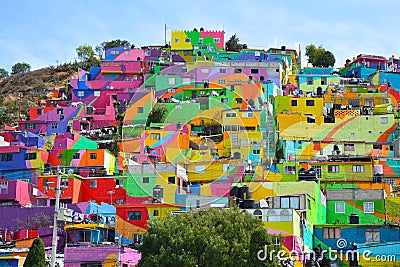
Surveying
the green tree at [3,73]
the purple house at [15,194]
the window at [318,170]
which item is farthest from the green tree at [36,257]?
the green tree at [3,73]

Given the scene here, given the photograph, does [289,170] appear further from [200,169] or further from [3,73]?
[3,73]

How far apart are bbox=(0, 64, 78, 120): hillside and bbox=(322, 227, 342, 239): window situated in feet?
190

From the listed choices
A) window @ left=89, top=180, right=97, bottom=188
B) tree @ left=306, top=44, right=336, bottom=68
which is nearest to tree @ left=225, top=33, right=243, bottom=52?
tree @ left=306, top=44, right=336, bottom=68

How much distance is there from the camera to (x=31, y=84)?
10862 cm

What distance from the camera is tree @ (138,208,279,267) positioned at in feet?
105

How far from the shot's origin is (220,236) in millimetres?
32719

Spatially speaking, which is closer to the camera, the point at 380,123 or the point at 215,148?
the point at 215,148

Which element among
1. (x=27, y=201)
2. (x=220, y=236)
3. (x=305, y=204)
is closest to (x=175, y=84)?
(x=27, y=201)

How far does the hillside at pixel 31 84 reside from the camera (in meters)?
98.7

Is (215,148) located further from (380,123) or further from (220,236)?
(220,236)

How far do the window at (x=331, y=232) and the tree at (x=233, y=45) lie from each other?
59.9 meters

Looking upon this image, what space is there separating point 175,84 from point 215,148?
16.1 m

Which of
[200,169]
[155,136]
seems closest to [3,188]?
[200,169]

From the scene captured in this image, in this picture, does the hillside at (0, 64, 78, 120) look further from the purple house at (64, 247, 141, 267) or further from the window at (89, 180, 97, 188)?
the purple house at (64, 247, 141, 267)
